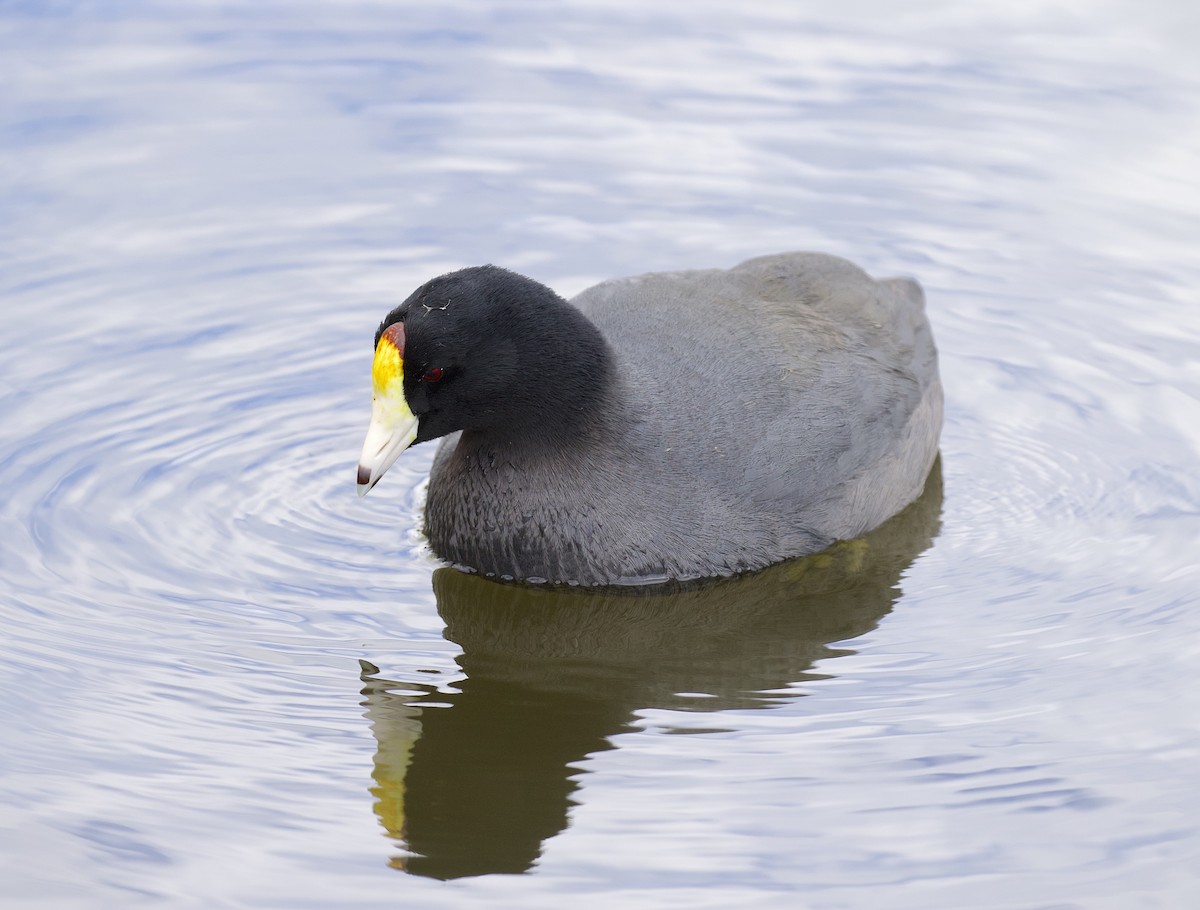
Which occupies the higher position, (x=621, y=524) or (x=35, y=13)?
(x=35, y=13)

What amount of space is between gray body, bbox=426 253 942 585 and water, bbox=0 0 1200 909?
172 millimetres

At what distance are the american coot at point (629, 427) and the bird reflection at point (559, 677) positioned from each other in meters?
0.11

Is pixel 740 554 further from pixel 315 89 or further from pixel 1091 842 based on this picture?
pixel 315 89

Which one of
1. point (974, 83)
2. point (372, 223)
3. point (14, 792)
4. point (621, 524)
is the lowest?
point (14, 792)

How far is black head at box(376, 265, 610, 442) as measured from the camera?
621cm

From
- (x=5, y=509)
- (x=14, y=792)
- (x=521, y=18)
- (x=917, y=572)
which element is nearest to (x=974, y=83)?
(x=521, y=18)

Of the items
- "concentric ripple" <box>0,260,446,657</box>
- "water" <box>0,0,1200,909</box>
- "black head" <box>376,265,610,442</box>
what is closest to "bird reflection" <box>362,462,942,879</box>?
"water" <box>0,0,1200,909</box>

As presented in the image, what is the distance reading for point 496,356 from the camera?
6383mm

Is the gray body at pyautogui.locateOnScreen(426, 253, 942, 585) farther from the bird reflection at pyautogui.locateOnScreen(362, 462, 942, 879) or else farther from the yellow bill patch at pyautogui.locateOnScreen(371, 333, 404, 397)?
the yellow bill patch at pyautogui.locateOnScreen(371, 333, 404, 397)

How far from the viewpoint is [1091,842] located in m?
5.31

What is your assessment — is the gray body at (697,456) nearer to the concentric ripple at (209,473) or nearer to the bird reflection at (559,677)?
the bird reflection at (559,677)

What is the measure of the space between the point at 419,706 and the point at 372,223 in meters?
3.80

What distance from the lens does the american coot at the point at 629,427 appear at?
6312 mm

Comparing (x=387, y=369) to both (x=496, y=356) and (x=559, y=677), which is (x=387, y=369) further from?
(x=559, y=677)
